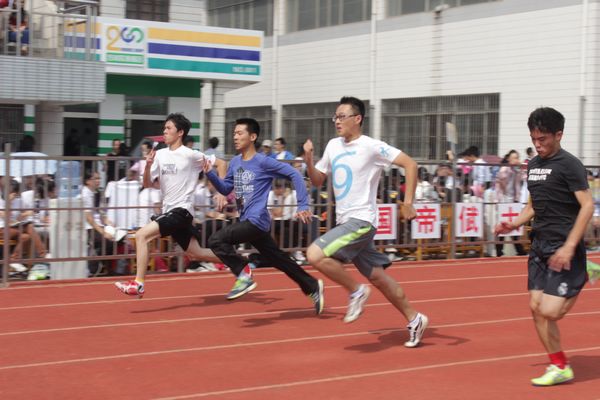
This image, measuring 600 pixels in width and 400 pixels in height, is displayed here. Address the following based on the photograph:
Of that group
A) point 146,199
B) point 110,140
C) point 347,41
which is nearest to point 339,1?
point 347,41

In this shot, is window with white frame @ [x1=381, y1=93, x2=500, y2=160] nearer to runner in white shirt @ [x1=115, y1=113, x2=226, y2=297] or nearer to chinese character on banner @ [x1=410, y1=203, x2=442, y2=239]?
chinese character on banner @ [x1=410, y1=203, x2=442, y2=239]

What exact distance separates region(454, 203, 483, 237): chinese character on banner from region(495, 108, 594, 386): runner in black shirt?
808cm

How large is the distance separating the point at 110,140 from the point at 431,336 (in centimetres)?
1420

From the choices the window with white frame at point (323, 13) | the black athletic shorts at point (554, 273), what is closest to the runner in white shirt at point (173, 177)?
the black athletic shorts at point (554, 273)

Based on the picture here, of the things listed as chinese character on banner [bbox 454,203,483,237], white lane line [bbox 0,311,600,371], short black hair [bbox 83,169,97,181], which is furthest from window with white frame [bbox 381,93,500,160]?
white lane line [bbox 0,311,600,371]

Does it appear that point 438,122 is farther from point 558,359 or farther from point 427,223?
point 558,359

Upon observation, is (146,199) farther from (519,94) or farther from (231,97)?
(231,97)

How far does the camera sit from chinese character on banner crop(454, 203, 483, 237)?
14.3 metres

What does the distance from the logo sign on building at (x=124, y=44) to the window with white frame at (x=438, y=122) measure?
10565 mm

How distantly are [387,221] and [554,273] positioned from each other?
7598 millimetres

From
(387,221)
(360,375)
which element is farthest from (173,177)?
(387,221)

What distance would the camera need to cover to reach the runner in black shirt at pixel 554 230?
19.6 ft

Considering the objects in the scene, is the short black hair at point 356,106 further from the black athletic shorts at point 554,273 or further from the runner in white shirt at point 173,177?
the runner in white shirt at point 173,177

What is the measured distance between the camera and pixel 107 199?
11.4m
